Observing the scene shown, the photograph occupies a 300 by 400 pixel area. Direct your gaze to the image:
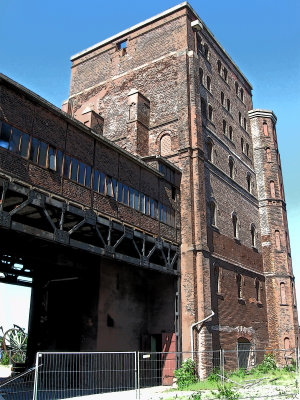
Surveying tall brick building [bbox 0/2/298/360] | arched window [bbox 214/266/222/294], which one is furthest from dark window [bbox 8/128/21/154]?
arched window [bbox 214/266/222/294]

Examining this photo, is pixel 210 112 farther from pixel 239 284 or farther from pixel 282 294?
pixel 282 294

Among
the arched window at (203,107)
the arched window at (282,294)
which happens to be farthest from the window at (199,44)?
the arched window at (282,294)

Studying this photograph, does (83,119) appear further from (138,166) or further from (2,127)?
(2,127)

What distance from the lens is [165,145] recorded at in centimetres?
2258

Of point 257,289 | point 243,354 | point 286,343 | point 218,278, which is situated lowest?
point 243,354

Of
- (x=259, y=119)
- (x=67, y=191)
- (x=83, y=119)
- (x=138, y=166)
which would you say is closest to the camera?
(x=67, y=191)

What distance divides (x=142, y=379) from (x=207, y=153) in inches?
494

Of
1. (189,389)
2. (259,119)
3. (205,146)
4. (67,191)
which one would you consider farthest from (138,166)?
(259,119)

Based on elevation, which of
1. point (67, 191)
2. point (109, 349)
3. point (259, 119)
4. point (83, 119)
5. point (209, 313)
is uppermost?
point (259, 119)

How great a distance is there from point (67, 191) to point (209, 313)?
8.92 meters

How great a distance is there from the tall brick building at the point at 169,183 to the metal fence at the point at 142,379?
36.1 inches

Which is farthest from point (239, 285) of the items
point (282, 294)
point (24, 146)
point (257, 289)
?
point (24, 146)

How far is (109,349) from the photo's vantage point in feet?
55.0

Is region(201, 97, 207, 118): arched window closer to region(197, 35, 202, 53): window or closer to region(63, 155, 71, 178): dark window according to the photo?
region(197, 35, 202, 53): window
